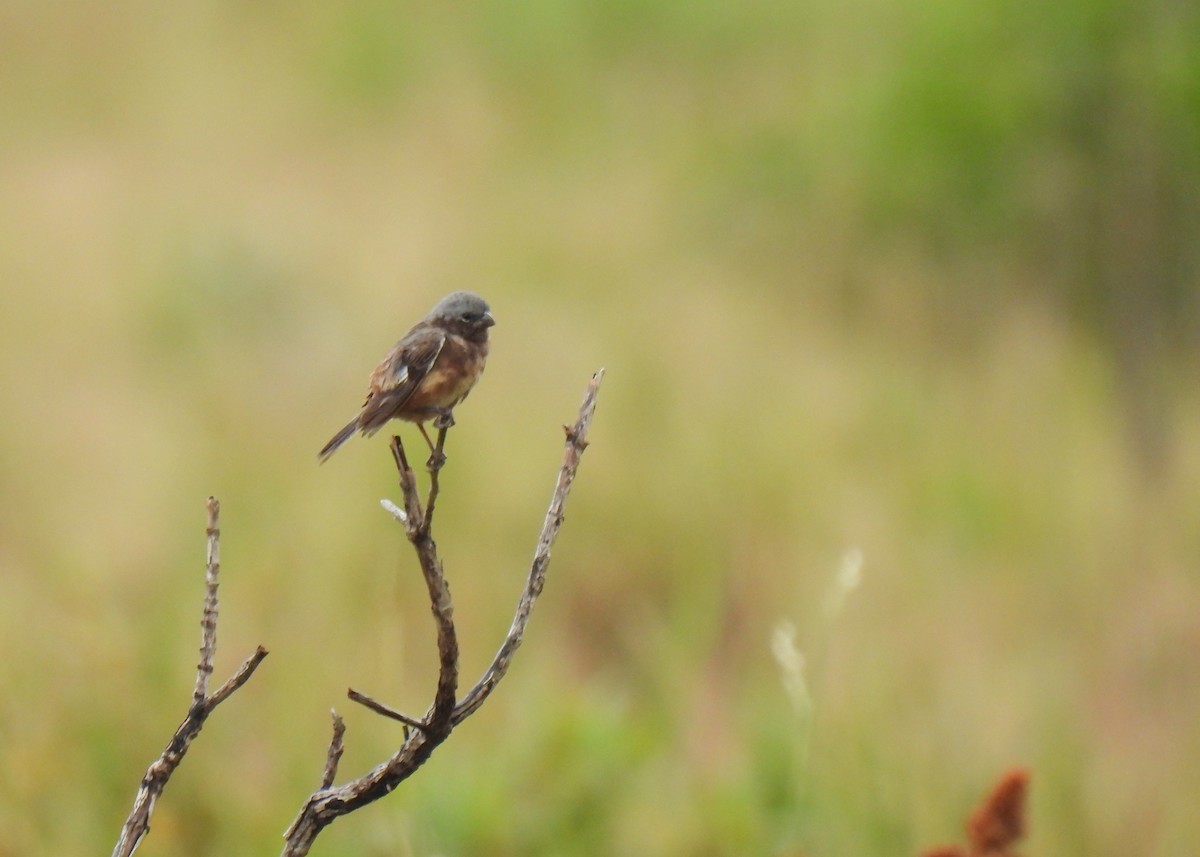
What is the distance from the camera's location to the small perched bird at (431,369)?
2492 mm

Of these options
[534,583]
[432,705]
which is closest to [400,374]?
[534,583]

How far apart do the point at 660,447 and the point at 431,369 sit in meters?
4.94

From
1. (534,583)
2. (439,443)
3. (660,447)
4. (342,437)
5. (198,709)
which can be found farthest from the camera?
(660,447)

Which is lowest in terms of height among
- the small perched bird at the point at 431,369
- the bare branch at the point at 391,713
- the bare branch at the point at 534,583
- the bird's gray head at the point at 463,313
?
the bare branch at the point at 391,713

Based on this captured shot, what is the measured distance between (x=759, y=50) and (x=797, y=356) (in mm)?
7555

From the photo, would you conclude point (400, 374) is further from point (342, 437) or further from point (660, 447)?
point (660, 447)

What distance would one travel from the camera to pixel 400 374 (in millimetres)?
2525

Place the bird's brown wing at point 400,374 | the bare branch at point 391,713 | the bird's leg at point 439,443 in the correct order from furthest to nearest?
the bird's brown wing at point 400,374 < the bird's leg at point 439,443 < the bare branch at point 391,713

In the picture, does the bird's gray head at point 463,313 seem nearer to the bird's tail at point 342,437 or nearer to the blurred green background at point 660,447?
the bird's tail at point 342,437

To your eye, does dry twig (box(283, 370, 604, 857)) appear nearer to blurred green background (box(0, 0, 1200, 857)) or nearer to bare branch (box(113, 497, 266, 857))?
bare branch (box(113, 497, 266, 857))

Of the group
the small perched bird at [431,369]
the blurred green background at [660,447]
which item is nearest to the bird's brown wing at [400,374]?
the small perched bird at [431,369]

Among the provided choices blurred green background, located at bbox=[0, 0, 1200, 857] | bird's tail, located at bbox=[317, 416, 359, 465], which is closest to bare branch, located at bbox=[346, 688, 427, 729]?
bird's tail, located at bbox=[317, 416, 359, 465]

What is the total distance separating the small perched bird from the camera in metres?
2.49

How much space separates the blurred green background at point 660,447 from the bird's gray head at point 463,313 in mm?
788
